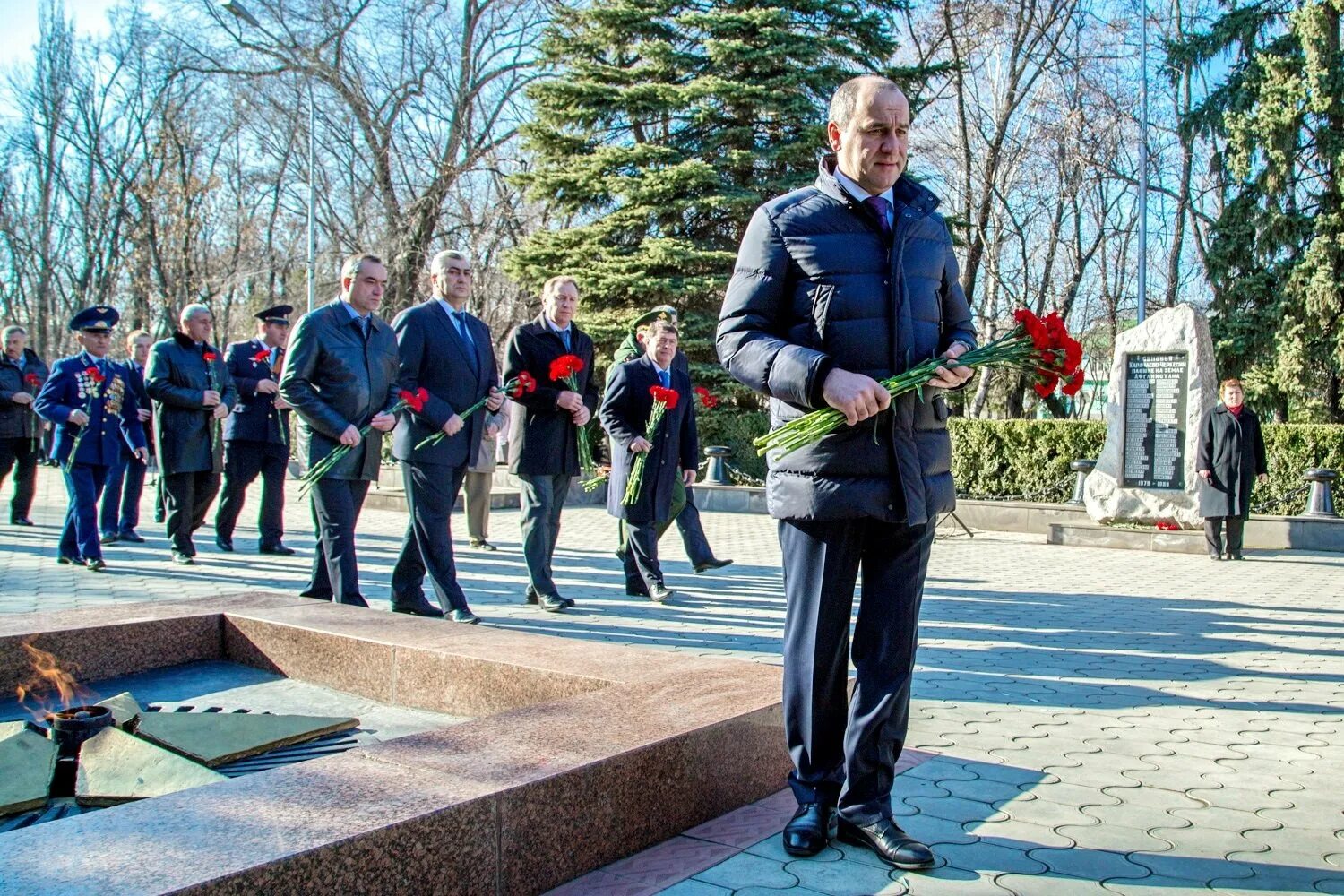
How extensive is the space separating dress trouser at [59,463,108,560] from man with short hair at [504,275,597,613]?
11.7 ft

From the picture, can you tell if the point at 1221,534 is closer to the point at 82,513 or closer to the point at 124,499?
the point at 82,513

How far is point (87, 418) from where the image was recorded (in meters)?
9.24

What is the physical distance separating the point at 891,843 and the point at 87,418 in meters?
8.08

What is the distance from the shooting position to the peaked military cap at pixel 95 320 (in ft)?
32.3

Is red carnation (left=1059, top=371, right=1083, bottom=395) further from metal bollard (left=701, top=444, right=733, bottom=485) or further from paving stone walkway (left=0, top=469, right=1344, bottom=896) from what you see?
metal bollard (left=701, top=444, right=733, bottom=485)

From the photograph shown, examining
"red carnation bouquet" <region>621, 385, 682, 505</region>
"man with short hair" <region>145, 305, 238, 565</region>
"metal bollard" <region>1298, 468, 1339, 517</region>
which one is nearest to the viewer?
"red carnation bouquet" <region>621, 385, 682, 505</region>

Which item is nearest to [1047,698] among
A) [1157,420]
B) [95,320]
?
[95,320]

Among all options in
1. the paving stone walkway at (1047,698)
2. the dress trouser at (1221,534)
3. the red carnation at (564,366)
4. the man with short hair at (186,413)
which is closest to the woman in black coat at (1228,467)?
the dress trouser at (1221,534)

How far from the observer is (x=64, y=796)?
10.7ft

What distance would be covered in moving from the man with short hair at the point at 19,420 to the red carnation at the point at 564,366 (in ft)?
22.1

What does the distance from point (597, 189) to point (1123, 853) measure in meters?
21.3

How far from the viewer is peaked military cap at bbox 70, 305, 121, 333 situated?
9.85m

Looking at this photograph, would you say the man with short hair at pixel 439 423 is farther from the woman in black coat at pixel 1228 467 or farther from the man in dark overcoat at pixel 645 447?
the woman in black coat at pixel 1228 467

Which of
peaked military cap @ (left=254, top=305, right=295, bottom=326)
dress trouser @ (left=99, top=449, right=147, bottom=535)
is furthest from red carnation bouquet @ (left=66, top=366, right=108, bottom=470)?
peaked military cap @ (left=254, top=305, right=295, bottom=326)
